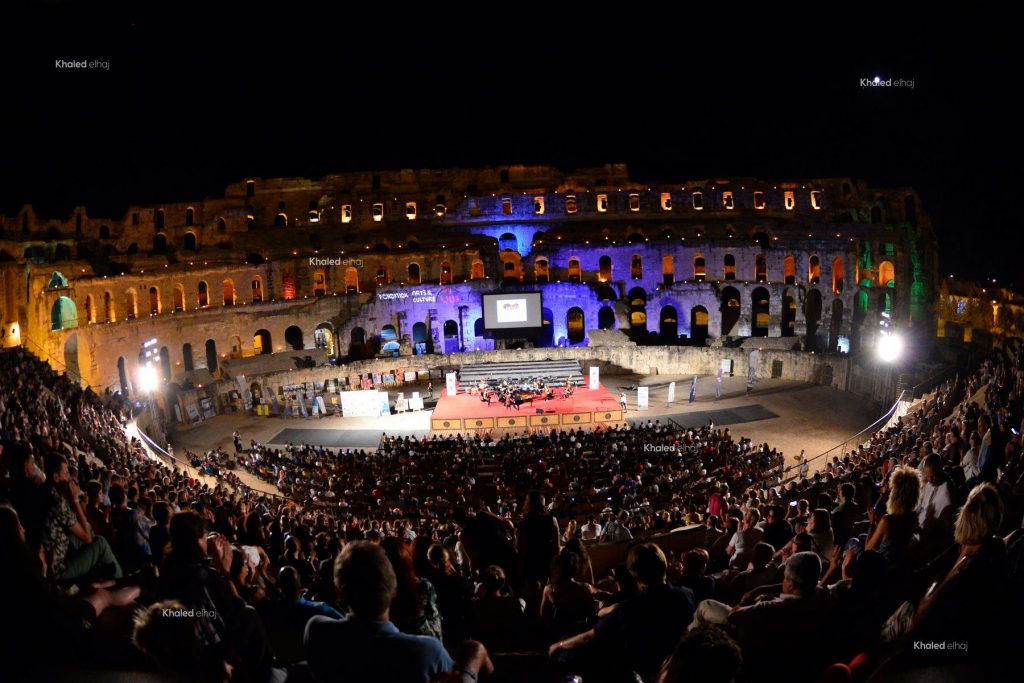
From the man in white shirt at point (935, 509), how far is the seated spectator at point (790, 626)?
2783 mm

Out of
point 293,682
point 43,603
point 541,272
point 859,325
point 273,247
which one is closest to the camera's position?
point 293,682

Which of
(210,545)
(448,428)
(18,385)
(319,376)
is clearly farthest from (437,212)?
(210,545)

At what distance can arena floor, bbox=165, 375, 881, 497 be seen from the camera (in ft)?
89.9

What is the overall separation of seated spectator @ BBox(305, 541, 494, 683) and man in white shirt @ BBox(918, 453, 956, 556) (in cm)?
518

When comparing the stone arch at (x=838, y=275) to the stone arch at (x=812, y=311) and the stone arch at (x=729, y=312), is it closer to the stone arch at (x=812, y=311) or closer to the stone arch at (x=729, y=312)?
the stone arch at (x=812, y=311)

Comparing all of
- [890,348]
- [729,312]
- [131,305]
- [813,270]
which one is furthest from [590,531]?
[729,312]

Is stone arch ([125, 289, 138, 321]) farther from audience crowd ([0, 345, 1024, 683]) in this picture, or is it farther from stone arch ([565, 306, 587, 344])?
audience crowd ([0, 345, 1024, 683])

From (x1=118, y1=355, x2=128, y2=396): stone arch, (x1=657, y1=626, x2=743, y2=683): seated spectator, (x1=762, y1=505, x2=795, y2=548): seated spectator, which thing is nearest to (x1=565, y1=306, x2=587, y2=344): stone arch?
(x1=118, y1=355, x2=128, y2=396): stone arch

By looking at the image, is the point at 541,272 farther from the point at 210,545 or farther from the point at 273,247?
the point at 210,545

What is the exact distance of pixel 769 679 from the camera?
444cm

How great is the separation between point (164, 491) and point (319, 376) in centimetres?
2349

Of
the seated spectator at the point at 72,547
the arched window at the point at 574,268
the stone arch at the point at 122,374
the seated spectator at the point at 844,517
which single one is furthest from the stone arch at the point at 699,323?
the seated spectator at the point at 72,547

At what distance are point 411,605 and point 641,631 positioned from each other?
1.54 metres

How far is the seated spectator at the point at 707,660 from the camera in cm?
316
